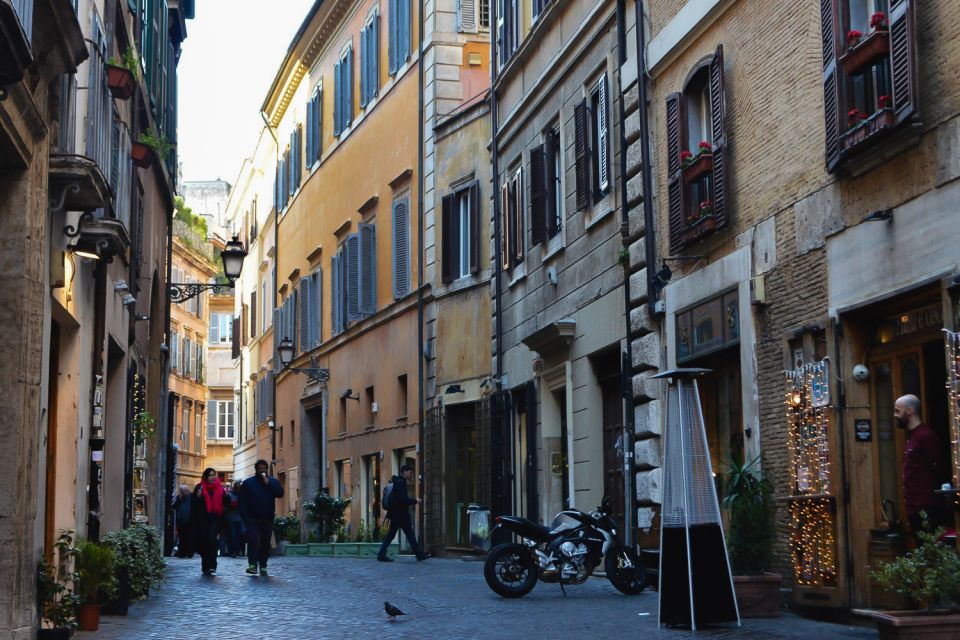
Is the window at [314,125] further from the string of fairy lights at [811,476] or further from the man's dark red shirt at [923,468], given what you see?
the man's dark red shirt at [923,468]

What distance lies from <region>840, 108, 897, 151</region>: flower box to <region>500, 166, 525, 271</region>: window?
11560mm

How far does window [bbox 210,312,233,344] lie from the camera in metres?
68.6

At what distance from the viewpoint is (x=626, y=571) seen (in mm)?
15656

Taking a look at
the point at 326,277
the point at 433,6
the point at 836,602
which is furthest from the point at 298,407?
the point at 836,602

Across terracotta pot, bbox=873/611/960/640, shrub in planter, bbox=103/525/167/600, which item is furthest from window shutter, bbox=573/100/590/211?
terracotta pot, bbox=873/611/960/640

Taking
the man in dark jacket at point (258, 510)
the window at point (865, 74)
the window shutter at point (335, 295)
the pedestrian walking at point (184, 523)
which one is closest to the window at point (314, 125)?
the window shutter at point (335, 295)

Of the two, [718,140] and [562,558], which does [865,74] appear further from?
[562,558]

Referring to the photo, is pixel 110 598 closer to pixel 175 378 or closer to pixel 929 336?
pixel 929 336

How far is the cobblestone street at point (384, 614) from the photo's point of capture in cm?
1183

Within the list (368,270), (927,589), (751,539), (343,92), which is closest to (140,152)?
(751,539)

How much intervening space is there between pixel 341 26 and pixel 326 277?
5.70 meters

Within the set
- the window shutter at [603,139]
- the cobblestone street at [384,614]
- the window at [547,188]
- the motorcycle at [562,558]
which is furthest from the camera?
the window at [547,188]

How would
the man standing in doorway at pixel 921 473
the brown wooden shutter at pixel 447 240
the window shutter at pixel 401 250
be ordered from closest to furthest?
the man standing in doorway at pixel 921 473
the brown wooden shutter at pixel 447 240
the window shutter at pixel 401 250

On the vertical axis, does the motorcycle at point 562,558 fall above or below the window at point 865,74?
below
